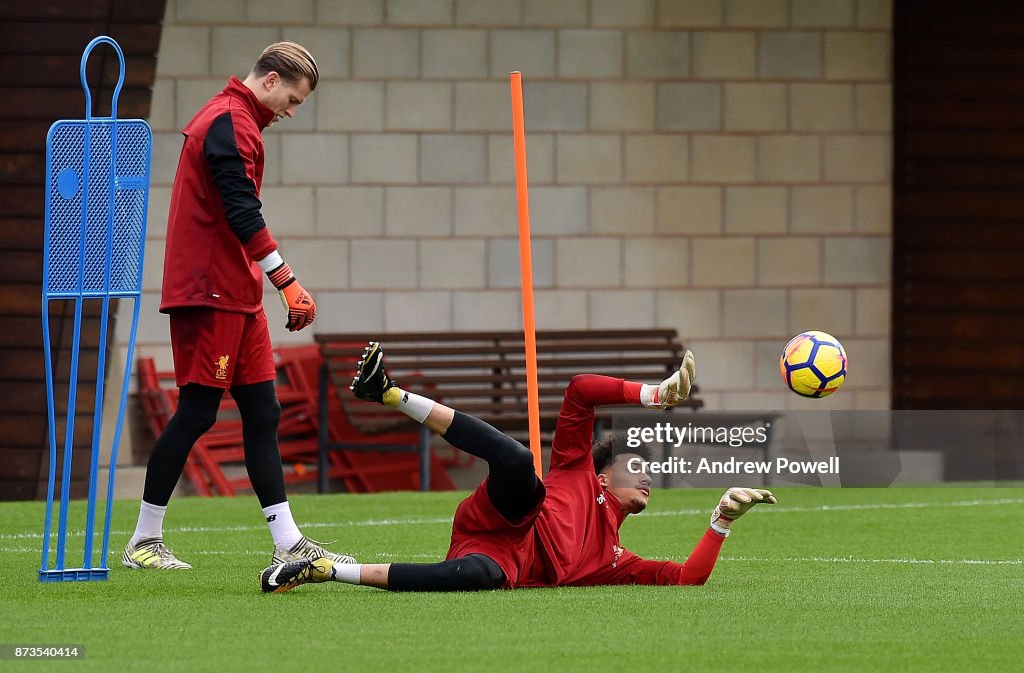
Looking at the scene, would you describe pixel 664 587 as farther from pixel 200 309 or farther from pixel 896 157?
pixel 896 157

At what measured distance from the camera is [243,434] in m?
6.48

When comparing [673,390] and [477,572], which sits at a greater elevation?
[673,390]

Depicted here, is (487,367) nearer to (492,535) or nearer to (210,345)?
(210,345)

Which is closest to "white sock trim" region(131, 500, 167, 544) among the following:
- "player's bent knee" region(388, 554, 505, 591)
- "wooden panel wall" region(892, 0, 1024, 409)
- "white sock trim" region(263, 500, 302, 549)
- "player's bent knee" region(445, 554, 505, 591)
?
"white sock trim" region(263, 500, 302, 549)

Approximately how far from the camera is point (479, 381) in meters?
12.5

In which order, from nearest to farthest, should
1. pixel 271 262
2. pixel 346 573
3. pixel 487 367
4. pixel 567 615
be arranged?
1. pixel 567 615
2. pixel 346 573
3. pixel 271 262
4. pixel 487 367

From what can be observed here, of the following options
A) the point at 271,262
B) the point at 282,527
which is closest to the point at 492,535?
the point at 282,527

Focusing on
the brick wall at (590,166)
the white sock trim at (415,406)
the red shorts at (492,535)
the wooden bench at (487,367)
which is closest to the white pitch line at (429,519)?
the wooden bench at (487,367)

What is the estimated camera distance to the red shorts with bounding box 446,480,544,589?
5.84 m

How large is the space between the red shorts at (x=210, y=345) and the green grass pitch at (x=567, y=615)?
739 mm

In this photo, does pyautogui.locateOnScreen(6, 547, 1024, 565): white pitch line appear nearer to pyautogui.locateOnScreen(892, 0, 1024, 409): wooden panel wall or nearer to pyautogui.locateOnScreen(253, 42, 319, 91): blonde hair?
pyautogui.locateOnScreen(253, 42, 319, 91): blonde hair

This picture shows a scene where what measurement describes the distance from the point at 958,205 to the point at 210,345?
8487mm

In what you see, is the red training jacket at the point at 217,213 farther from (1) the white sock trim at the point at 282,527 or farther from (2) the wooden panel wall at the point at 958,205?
(2) the wooden panel wall at the point at 958,205

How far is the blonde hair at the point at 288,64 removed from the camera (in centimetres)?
641
